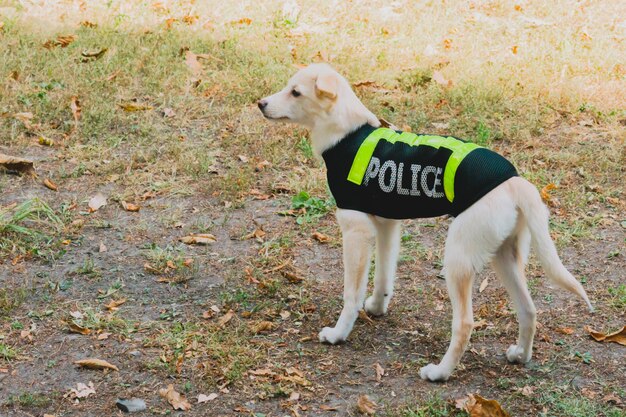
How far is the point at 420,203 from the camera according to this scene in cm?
402

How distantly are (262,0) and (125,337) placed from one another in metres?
5.94

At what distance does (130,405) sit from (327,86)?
192 cm

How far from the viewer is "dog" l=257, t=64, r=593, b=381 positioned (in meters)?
3.71

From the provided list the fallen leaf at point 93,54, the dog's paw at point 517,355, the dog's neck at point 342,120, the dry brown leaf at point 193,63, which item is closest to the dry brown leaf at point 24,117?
the fallen leaf at point 93,54

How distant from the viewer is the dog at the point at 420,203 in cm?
371

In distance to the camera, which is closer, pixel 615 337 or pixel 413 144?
pixel 413 144

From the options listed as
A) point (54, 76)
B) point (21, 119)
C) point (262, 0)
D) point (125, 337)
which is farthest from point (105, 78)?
point (125, 337)

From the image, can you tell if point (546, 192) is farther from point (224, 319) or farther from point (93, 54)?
point (93, 54)

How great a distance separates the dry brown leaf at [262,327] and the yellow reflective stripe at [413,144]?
96 centimetres

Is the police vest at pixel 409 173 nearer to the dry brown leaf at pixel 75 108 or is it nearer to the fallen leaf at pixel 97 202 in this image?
the fallen leaf at pixel 97 202

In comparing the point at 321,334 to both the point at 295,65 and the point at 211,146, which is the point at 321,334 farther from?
the point at 295,65

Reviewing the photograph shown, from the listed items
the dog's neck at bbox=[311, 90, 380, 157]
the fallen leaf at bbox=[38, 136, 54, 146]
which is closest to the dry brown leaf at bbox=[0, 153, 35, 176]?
the fallen leaf at bbox=[38, 136, 54, 146]

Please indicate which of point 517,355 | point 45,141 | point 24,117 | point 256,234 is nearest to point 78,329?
point 256,234

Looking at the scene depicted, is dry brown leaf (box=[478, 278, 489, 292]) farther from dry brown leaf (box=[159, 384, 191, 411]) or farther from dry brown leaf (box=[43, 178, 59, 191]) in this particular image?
dry brown leaf (box=[43, 178, 59, 191])
